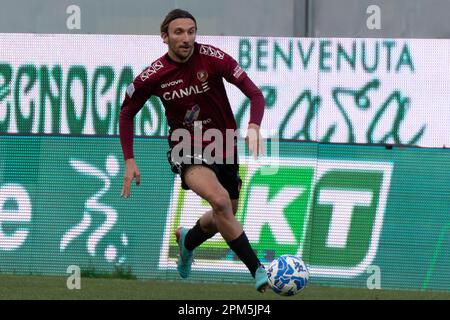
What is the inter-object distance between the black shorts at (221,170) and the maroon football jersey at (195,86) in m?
0.14

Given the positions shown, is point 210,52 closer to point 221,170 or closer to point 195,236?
point 221,170

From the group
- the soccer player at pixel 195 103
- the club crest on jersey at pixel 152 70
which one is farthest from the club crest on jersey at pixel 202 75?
the club crest on jersey at pixel 152 70

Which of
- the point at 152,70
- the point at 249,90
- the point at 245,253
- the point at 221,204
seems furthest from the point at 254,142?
the point at 152,70

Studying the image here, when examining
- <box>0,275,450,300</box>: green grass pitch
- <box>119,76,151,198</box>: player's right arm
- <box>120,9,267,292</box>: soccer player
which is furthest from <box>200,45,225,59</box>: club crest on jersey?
<box>0,275,450,300</box>: green grass pitch

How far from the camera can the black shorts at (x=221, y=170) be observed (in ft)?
31.3

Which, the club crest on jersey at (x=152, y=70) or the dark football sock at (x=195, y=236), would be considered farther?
the dark football sock at (x=195, y=236)

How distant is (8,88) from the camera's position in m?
12.8

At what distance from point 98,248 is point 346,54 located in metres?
3.03

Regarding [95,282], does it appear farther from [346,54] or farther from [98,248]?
[346,54]

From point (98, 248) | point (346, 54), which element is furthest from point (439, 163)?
point (98, 248)

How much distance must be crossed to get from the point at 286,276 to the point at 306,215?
10.7 feet

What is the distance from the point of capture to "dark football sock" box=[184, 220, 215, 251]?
32.9 ft

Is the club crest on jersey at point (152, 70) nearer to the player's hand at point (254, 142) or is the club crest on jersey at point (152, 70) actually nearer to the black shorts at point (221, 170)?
the black shorts at point (221, 170)

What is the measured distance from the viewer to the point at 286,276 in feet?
30.1
